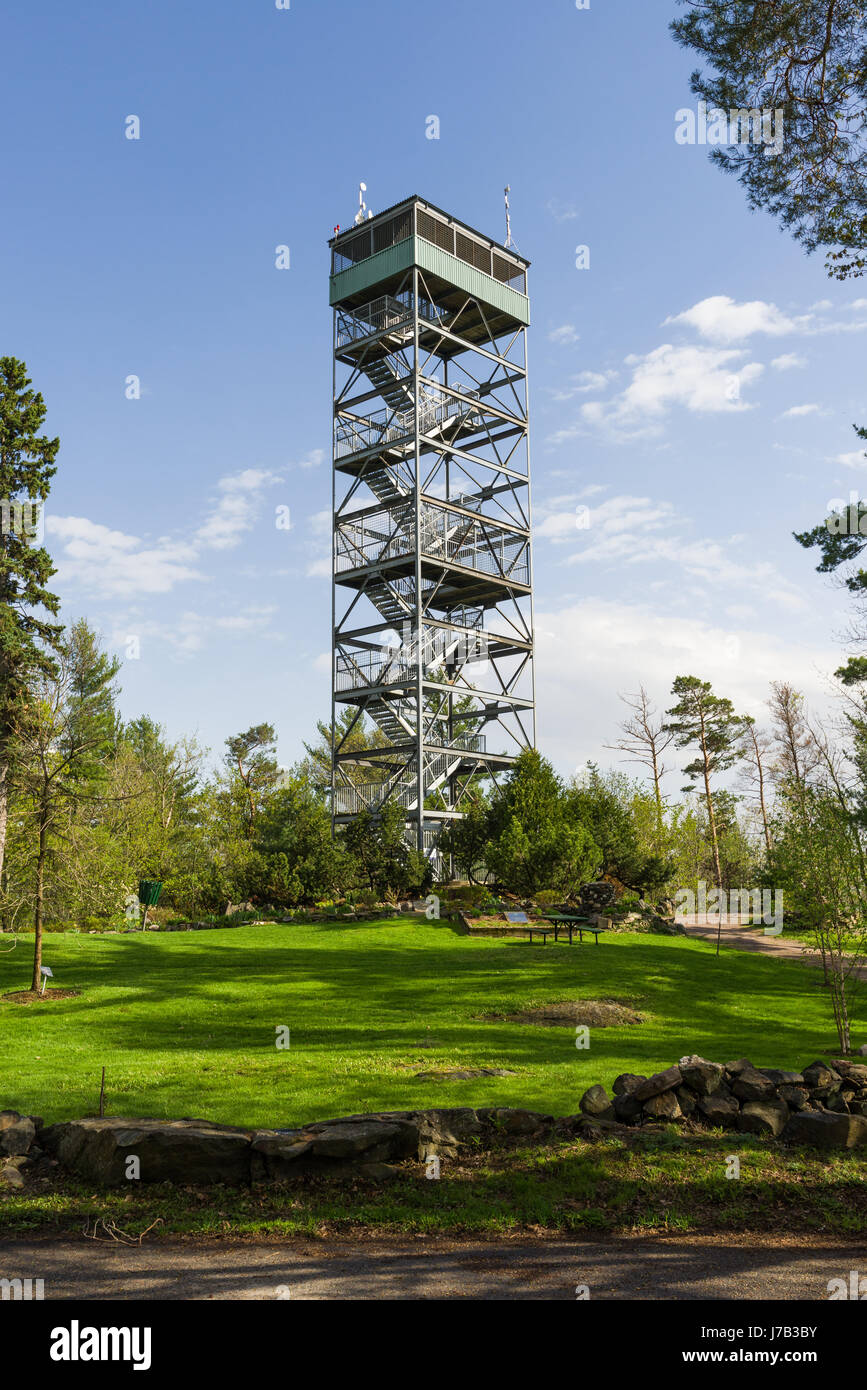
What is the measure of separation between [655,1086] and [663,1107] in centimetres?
20

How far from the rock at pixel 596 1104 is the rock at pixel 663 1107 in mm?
353

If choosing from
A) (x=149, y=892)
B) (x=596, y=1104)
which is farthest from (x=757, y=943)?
(x=596, y=1104)

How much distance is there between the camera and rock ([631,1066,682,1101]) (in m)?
9.84

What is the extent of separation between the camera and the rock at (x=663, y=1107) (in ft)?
32.0

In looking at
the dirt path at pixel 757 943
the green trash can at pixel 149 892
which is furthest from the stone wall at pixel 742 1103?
the green trash can at pixel 149 892

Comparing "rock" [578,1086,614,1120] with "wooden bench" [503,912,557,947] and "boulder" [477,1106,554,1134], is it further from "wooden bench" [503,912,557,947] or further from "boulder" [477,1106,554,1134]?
"wooden bench" [503,912,557,947]

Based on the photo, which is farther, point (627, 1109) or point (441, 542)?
point (441, 542)

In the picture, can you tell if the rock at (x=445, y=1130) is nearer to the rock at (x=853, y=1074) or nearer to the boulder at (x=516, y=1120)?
the boulder at (x=516, y=1120)

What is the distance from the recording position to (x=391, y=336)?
4344 cm

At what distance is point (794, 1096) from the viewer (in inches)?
400

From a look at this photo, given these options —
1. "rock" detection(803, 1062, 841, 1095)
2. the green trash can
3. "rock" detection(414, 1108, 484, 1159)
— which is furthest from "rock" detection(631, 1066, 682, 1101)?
the green trash can

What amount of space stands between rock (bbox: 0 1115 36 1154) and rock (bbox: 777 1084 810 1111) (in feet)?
23.9

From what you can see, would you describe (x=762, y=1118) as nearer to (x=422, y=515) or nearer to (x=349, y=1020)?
(x=349, y=1020)
